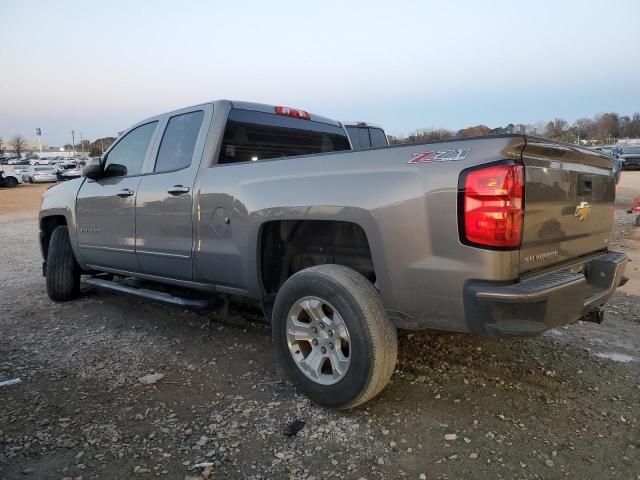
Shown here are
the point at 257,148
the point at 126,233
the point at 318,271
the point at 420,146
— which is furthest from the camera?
the point at 126,233

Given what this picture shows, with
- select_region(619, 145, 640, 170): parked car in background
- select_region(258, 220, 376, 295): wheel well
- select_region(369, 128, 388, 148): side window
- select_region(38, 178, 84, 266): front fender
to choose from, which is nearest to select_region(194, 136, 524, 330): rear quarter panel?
select_region(258, 220, 376, 295): wheel well

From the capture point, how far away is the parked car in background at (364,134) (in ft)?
31.9

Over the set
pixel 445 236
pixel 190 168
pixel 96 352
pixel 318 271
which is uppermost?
pixel 190 168

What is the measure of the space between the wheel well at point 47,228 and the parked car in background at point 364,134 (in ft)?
17.6

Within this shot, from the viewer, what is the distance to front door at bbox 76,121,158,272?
15.2 ft

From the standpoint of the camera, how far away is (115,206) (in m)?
4.76

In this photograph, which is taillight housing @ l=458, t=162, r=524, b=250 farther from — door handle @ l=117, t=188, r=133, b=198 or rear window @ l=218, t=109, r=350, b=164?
door handle @ l=117, t=188, r=133, b=198

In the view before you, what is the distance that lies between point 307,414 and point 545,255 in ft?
5.43

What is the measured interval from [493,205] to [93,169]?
3.91 m

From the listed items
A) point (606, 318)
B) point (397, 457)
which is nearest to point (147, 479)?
point (397, 457)

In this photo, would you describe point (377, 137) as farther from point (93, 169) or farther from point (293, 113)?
point (93, 169)

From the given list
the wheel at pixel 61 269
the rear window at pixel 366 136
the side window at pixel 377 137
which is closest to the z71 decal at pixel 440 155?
the wheel at pixel 61 269

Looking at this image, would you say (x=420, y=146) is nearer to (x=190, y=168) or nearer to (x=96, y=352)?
(x=190, y=168)

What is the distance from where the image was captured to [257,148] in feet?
14.1
